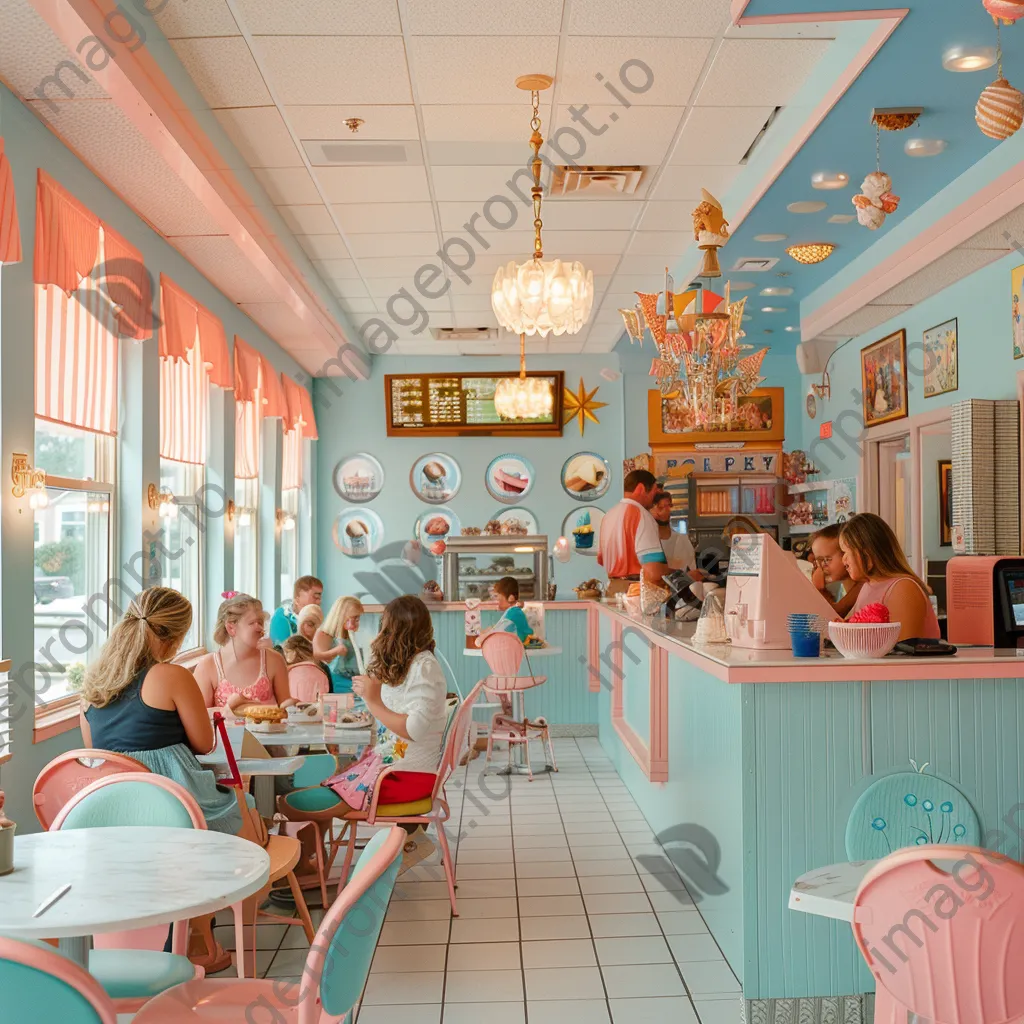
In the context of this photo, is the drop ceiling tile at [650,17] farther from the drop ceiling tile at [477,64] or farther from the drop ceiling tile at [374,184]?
the drop ceiling tile at [374,184]

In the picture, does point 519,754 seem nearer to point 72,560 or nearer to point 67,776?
point 72,560

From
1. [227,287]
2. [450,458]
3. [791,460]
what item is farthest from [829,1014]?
[450,458]

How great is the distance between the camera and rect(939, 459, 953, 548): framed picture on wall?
249 inches

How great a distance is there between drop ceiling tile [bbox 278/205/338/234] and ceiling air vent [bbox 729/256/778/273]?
2.53m

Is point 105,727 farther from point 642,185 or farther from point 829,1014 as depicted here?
point 642,185

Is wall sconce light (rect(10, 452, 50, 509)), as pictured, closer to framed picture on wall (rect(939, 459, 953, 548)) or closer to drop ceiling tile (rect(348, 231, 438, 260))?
drop ceiling tile (rect(348, 231, 438, 260))

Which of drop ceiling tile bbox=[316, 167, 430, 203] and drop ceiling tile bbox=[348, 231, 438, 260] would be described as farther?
drop ceiling tile bbox=[348, 231, 438, 260]

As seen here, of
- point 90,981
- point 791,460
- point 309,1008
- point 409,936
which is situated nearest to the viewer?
point 90,981

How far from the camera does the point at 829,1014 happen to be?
3.17 metres

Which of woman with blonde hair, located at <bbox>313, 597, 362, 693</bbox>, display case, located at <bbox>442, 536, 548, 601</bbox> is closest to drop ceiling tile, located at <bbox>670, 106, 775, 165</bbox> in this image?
woman with blonde hair, located at <bbox>313, 597, 362, 693</bbox>

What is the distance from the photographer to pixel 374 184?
574cm

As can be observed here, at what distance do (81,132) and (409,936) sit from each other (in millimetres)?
3361

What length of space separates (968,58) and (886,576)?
6.21 ft

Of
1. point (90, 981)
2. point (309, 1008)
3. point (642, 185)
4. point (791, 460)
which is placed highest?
point (642, 185)
